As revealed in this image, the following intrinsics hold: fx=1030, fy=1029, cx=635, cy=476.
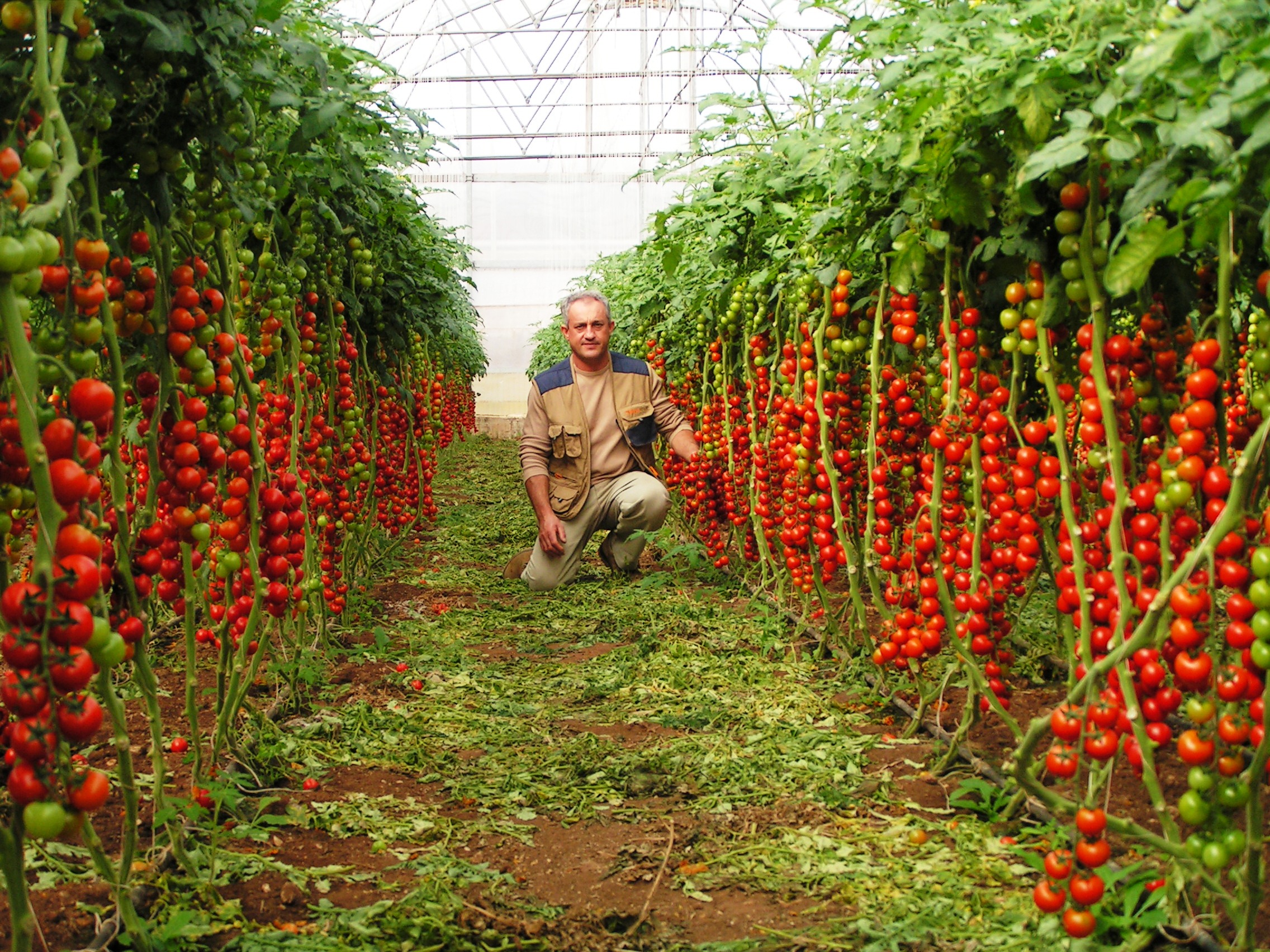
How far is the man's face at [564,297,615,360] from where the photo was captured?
472 centimetres

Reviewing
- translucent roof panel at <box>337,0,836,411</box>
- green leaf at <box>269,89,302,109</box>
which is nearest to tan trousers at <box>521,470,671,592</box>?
green leaf at <box>269,89,302,109</box>

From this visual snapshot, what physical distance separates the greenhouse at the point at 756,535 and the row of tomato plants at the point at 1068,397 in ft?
0.04

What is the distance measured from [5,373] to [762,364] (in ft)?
8.81


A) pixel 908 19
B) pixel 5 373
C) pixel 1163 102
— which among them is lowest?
pixel 5 373

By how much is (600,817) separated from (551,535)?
2.33m

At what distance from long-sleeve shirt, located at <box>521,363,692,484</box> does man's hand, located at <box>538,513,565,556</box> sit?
0.93 feet

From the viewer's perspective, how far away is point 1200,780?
4.58ft

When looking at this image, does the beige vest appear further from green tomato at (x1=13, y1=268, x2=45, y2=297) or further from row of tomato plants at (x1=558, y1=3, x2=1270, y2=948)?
green tomato at (x1=13, y1=268, x2=45, y2=297)

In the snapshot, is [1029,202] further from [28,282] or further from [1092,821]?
[28,282]

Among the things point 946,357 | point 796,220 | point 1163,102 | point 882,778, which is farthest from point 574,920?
point 796,220

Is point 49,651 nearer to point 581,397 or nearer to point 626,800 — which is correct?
point 626,800

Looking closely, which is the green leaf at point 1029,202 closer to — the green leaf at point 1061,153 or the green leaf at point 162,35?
the green leaf at point 1061,153

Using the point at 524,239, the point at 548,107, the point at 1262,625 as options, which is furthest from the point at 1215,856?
the point at 524,239

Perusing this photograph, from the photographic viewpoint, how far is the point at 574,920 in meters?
1.81
